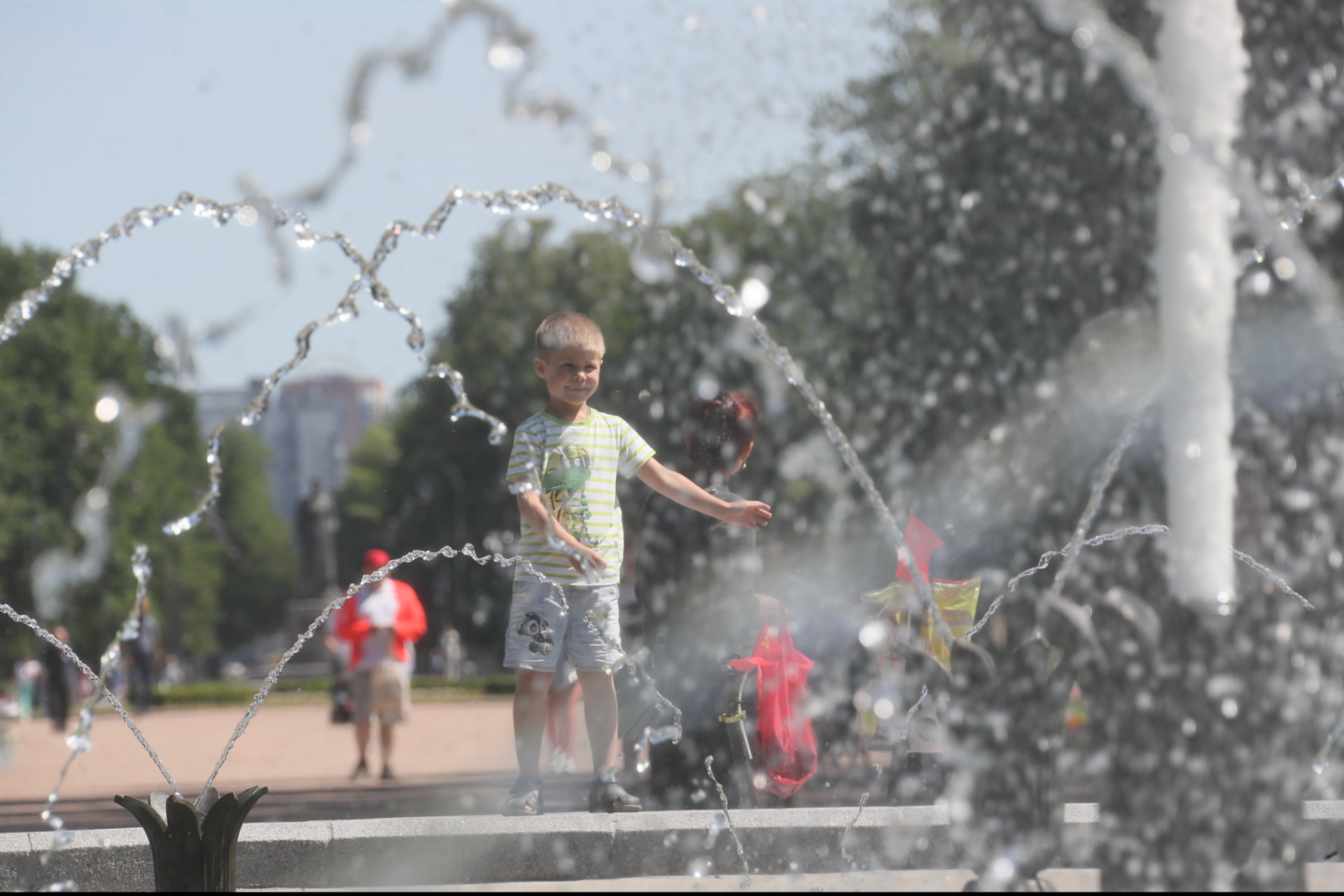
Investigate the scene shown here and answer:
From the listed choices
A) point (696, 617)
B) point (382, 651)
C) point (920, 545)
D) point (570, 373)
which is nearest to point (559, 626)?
point (696, 617)

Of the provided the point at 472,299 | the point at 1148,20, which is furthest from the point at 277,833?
the point at 472,299

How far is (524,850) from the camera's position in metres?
3.96

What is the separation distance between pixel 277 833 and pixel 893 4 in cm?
1386

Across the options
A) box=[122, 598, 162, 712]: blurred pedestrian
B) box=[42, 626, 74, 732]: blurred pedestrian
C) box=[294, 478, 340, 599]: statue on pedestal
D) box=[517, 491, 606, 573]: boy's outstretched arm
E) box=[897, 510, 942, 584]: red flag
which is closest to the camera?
box=[517, 491, 606, 573]: boy's outstretched arm

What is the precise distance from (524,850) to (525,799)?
464mm

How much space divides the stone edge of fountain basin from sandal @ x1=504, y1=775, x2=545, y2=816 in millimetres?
391

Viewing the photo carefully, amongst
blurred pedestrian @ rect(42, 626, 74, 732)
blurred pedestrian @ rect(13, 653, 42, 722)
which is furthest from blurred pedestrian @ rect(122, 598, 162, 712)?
blurred pedestrian @ rect(13, 653, 42, 722)

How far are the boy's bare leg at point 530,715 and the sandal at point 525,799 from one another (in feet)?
0.10

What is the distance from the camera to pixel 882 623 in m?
5.48

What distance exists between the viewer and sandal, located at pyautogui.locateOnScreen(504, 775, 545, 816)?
443cm

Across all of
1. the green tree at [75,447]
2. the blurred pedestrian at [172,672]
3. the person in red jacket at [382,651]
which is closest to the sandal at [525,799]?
the person in red jacket at [382,651]

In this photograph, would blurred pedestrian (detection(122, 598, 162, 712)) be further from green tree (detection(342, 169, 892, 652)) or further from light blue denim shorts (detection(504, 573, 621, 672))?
light blue denim shorts (detection(504, 573, 621, 672))

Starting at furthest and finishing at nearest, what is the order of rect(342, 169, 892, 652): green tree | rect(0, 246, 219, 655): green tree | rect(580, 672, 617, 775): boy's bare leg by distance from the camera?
1. rect(0, 246, 219, 655): green tree
2. rect(342, 169, 892, 652): green tree
3. rect(580, 672, 617, 775): boy's bare leg

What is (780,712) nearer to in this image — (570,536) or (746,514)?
(746,514)
